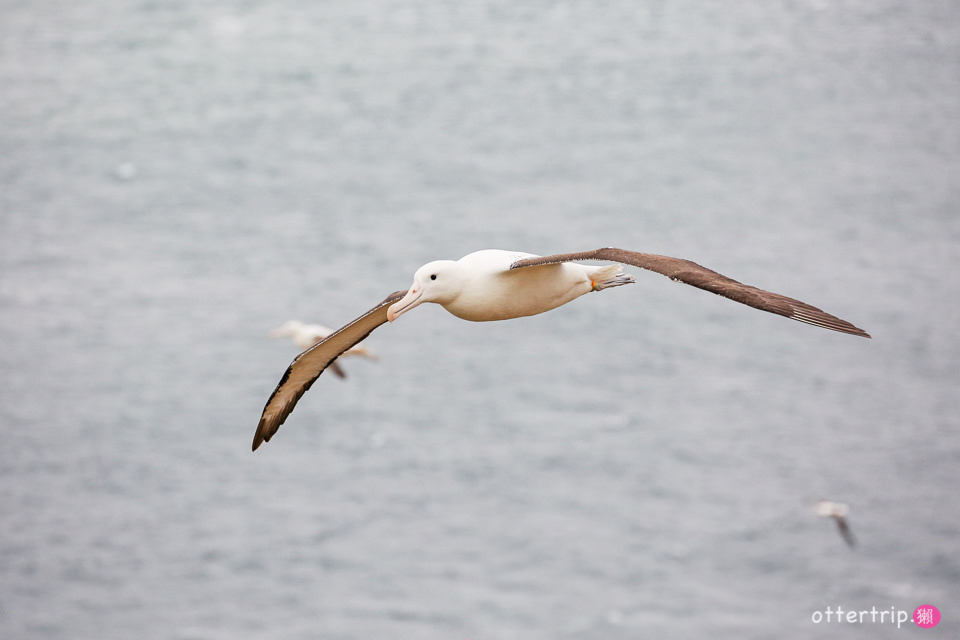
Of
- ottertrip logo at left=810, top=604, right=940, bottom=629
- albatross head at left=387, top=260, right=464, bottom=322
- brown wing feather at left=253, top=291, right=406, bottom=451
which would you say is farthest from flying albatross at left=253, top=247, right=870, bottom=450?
ottertrip logo at left=810, top=604, right=940, bottom=629

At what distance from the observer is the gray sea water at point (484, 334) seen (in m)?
55.6

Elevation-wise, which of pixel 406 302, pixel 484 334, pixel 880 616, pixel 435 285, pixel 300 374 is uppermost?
pixel 435 285

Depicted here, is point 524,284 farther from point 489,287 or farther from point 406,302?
point 406,302

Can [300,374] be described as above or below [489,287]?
below

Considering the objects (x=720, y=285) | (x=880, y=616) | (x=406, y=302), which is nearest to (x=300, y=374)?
(x=406, y=302)

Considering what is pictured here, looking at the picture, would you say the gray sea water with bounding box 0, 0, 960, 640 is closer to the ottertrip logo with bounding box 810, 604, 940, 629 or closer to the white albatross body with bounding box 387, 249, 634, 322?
the ottertrip logo with bounding box 810, 604, 940, 629

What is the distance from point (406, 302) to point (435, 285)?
41 cm

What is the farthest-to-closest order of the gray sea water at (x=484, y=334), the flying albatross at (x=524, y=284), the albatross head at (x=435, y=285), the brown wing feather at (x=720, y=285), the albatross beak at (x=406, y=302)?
the gray sea water at (x=484, y=334)
the albatross head at (x=435, y=285)
the albatross beak at (x=406, y=302)
the flying albatross at (x=524, y=284)
the brown wing feather at (x=720, y=285)

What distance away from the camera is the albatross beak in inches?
562

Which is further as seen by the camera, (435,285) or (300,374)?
(300,374)

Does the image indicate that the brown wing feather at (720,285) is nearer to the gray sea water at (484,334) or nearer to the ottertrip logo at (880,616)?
the gray sea water at (484,334)

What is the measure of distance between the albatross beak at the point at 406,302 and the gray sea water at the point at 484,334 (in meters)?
40.1

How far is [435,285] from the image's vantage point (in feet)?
48.1

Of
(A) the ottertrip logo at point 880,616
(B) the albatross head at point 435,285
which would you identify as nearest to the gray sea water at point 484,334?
(A) the ottertrip logo at point 880,616
